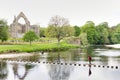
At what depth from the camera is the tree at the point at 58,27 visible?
139 meters

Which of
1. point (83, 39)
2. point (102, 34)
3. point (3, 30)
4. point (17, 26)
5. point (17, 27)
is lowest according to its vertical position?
point (83, 39)

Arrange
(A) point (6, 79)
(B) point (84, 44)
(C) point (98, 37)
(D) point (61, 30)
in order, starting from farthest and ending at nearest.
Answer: (C) point (98, 37)
(B) point (84, 44)
(D) point (61, 30)
(A) point (6, 79)

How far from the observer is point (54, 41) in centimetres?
15400

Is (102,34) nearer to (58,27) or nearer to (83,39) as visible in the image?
(83,39)

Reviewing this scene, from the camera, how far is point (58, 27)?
456 ft

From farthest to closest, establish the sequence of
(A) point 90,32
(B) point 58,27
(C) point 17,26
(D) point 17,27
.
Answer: (A) point 90,32 < (C) point 17,26 < (D) point 17,27 < (B) point 58,27

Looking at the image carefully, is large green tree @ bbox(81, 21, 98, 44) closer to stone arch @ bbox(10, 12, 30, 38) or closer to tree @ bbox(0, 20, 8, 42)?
stone arch @ bbox(10, 12, 30, 38)

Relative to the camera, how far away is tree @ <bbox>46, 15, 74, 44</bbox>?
455 feet

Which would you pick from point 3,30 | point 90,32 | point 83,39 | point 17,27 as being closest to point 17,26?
point 17,27

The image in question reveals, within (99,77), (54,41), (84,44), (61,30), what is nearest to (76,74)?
(99,77)

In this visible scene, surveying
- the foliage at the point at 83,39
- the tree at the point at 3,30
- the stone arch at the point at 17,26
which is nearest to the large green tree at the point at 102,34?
the foliage at the point at 83,39

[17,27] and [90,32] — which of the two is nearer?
[17,27]

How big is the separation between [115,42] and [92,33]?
984 inches

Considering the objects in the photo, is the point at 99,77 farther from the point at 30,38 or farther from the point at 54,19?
the point at 54,19
